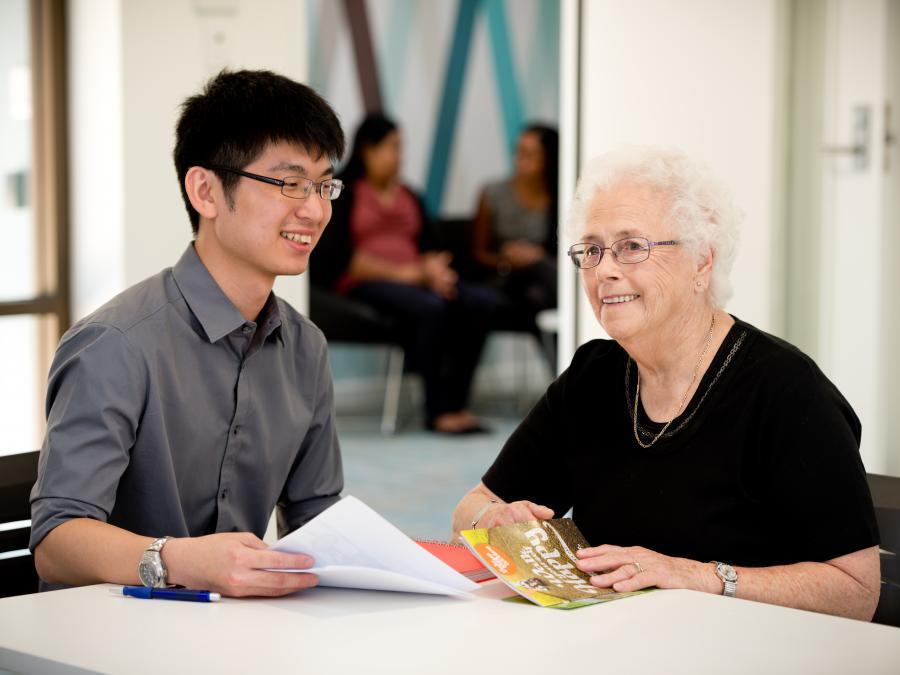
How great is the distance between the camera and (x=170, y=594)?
1468 mm

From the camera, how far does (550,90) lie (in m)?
8.80

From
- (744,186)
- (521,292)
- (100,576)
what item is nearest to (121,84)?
(744,186)

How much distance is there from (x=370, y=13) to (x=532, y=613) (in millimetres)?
6744

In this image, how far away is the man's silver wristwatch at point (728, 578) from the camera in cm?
162

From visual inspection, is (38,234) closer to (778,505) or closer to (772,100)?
(772,100)

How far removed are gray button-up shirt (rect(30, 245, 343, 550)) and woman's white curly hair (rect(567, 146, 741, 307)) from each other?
62cm

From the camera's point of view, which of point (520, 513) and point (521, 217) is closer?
point (520, 513)

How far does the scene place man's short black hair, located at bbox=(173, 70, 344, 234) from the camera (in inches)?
78.3

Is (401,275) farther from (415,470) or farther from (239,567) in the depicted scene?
(239,567)

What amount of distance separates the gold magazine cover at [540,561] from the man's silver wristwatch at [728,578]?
5.6 inches

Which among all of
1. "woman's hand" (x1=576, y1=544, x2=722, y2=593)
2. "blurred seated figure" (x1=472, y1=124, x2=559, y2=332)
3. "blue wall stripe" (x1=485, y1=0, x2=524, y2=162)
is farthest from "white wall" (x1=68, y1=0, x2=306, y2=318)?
"blue wall stripe" (x1=485, y1=0, x2=524, y2=162)

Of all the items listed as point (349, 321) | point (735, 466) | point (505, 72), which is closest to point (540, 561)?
point (735, 466)

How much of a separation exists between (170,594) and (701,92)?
2.83 metres

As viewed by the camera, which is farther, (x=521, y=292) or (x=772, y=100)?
(x=521, y=292)
